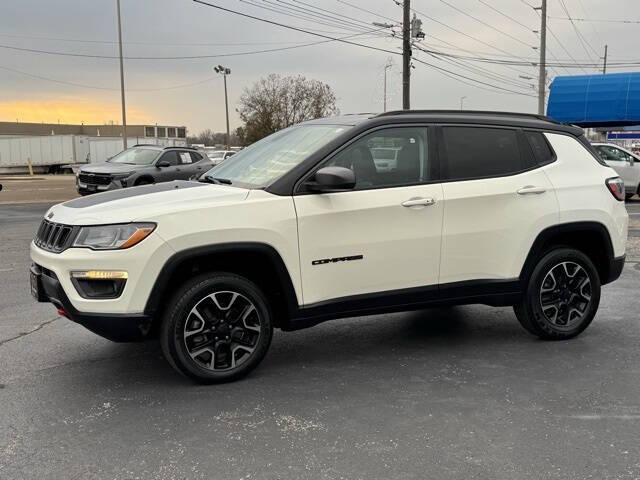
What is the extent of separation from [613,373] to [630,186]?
54.2 feet

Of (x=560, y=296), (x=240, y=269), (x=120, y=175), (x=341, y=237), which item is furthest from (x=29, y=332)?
(x=120, y=175)

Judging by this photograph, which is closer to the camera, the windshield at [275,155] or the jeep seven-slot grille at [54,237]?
the jeep seven-slot grille at [54,237]

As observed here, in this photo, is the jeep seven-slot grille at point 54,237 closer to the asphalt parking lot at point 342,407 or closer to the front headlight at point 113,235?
the front headlight at point 113,235

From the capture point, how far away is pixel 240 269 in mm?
4328

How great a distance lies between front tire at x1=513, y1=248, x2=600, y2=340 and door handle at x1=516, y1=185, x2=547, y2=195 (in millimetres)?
522

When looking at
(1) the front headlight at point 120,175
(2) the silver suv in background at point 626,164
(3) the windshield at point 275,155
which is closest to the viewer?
(3) the windshield at point 275,155

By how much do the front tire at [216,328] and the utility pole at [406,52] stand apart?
79.5 feet

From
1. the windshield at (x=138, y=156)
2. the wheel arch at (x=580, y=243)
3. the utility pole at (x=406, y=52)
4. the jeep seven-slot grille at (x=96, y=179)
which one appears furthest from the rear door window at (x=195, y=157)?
the wheel arch at (x=580, y=243)

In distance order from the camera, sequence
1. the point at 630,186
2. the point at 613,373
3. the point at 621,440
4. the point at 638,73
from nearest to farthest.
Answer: the point at 621,440 < the point at 613,373 < the point at 630,186 < the point at 638,73

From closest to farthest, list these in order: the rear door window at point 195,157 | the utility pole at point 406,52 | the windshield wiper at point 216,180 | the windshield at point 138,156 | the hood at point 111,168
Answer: the windshield wiper at point 216,180
the hood at point 111,168
the windshield at point 138,156
the rear door window at point 195,157
the utility pole at point 406,52

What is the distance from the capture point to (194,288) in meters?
4.00

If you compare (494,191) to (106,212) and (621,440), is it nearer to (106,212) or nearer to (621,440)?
(621,440)

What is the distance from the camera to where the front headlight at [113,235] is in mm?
3805

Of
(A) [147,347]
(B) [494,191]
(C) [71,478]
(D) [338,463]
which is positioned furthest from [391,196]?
(C) [71,478]
